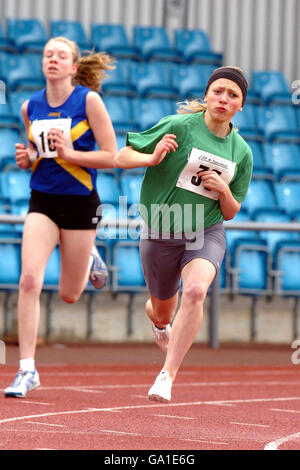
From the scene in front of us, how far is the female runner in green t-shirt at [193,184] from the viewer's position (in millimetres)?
5973

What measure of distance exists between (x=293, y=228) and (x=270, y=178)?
2.27 meters

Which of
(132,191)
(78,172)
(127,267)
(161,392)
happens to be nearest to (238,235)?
(132,191)

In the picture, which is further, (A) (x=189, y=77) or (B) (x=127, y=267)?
(A) (x=189, y=77)

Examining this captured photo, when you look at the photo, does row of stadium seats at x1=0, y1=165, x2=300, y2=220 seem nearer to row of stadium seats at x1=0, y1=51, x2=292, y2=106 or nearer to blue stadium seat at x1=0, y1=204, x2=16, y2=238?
blue stadium seat at x1=0, y1=204, x2=16, y2=238

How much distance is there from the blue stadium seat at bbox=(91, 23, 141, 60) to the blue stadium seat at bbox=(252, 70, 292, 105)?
2.03 metres

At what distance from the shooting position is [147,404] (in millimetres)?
6875

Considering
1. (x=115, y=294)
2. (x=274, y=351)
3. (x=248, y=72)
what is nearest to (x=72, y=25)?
(x=248, y=72)

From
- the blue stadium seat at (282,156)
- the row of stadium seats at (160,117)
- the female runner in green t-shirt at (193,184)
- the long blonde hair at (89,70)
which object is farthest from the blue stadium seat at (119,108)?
the female runner in green t-shirt at (193,184)

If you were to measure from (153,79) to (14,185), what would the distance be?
4.17 meters

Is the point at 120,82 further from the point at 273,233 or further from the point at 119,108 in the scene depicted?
the point at 273,233

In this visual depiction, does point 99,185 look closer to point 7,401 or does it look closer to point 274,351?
point 274,351

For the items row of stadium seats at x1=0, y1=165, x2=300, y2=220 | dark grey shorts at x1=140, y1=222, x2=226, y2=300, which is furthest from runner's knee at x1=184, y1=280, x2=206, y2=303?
row of stadium seats at x1=0, y1=165, x2=300, y2=220

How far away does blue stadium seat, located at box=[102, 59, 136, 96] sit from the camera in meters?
14.7

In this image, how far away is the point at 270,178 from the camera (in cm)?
1384
